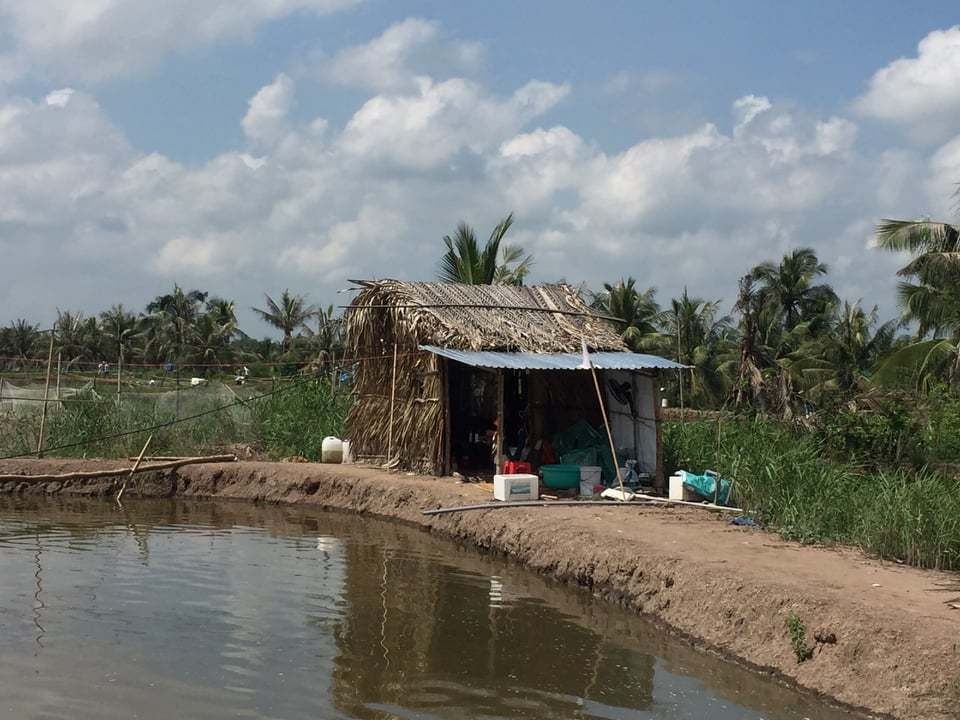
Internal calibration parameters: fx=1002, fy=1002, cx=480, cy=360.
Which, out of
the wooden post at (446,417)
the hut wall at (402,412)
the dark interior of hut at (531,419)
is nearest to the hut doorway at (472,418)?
the dark interior of hut at (531,419)

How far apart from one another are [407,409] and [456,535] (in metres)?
3.94

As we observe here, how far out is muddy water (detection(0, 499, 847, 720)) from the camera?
268 inches

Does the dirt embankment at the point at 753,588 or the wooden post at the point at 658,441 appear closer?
the dirt embankment at the point at 753,588

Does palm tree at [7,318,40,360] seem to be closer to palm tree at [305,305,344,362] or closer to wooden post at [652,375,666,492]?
palm tree at [305,305,344,362]

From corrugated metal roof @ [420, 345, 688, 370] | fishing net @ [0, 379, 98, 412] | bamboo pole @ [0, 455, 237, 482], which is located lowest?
bamboo pole @ [0, 455, 237, 482]

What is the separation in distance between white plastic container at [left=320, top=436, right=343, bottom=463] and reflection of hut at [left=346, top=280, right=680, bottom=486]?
298 mm

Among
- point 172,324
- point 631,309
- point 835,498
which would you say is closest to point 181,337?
point 172,324

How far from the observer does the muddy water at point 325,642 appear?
680 centimetres

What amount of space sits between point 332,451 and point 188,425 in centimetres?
323

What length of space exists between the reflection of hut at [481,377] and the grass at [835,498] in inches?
72.0

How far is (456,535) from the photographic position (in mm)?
13102

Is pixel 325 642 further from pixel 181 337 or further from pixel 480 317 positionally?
pixel 181 337

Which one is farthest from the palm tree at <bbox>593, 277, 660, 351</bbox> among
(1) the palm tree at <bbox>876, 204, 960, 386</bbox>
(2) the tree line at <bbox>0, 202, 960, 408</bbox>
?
(1) the palm tree at <bbox>876, 204, 960, 386</bbox>

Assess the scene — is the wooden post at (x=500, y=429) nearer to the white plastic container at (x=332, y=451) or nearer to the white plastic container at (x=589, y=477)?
the white plastic container at (x=589, y=477)
